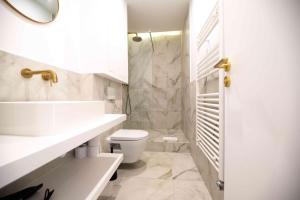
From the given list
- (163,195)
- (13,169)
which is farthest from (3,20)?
(163,195)

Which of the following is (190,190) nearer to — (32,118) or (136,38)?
(32,118)

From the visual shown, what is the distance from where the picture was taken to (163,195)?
4.75 ft

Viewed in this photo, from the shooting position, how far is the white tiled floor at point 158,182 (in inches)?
56.8

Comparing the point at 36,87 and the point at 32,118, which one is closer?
the point at 32,118

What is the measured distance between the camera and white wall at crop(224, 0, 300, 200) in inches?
22.0

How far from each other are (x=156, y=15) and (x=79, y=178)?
2716mm

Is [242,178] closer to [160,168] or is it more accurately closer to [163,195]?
[163,195]

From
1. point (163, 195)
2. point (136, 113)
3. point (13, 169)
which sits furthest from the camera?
point (136, 113)

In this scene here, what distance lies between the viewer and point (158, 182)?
167 centimetres

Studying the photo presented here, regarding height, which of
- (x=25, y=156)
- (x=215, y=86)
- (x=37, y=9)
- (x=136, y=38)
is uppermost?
(x=136, y=38)

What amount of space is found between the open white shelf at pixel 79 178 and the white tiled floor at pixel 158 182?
0.46 m

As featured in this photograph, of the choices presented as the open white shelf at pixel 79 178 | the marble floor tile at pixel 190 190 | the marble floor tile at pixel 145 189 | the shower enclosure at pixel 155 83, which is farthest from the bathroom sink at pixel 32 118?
the shower enclosure at pixel 155 83

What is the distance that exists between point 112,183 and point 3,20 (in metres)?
1.59

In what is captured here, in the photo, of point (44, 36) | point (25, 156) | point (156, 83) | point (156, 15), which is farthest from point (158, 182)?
point (156, 15)
